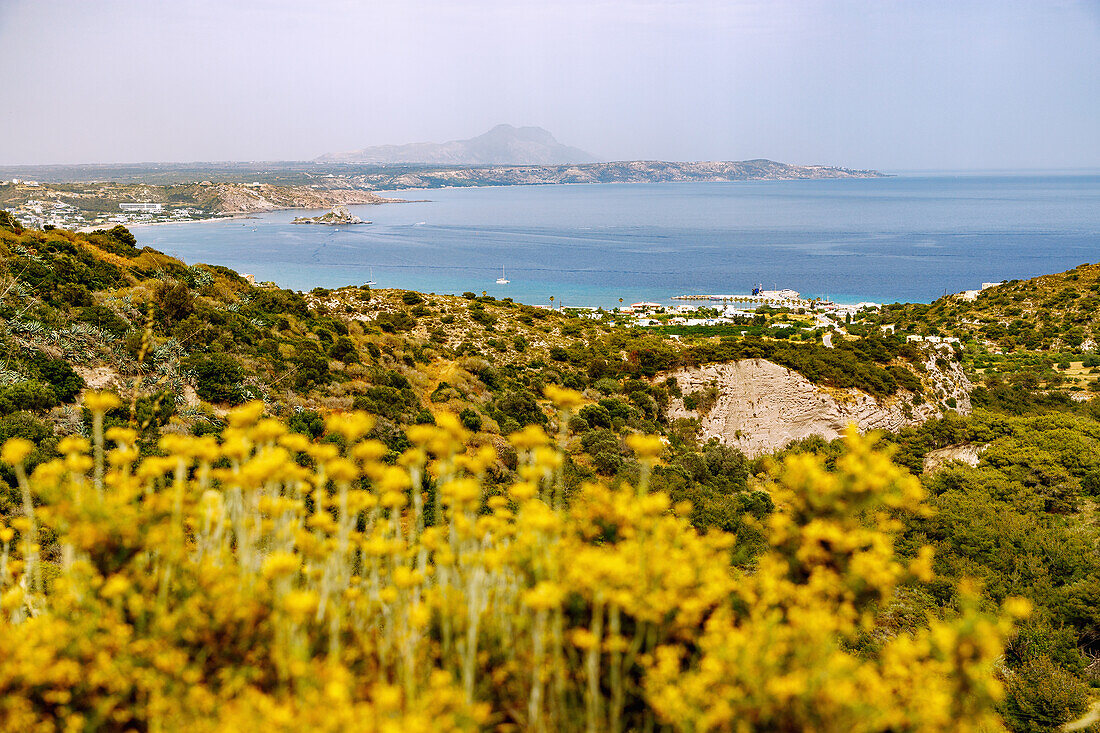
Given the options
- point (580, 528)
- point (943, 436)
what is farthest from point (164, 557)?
point (943, 436)

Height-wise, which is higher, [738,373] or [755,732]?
[755,732]

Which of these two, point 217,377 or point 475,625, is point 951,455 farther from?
point 217,377

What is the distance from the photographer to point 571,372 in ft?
73.9

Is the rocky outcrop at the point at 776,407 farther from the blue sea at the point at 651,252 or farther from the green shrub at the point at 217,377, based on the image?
the blue sea at the point at 651,252

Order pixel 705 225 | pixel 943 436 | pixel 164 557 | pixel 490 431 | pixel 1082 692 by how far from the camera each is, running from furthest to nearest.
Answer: pixel 705 225
pixel 943 436
pixel 490 431
pixel 1082 692
pixel 164 557

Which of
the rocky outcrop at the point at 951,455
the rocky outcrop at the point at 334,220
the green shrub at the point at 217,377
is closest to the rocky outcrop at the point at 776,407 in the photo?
the rocky outcrop at the point at 951,455

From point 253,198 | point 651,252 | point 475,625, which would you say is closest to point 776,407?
point 475,625

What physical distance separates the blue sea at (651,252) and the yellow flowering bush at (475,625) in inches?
2451

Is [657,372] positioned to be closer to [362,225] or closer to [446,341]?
[446,341]

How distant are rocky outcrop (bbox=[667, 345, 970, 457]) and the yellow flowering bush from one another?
18623mm

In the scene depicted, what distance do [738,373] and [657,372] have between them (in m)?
2.96

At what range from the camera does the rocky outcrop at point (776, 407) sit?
66.7ft

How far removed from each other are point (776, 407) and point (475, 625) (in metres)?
20.2

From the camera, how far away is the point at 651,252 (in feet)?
341
